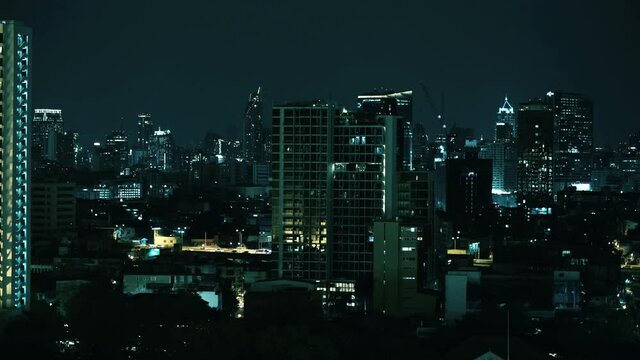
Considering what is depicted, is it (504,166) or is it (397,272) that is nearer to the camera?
(397,272)

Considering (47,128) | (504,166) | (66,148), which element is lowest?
(504,166)

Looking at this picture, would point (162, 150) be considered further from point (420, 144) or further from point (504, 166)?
point (420, 144)

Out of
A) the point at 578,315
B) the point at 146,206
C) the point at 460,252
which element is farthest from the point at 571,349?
the point at 146,206

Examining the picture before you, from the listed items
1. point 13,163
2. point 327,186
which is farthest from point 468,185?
point 13,163

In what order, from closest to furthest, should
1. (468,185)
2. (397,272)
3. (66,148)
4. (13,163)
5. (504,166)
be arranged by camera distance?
1. (13,163)
2. (397,272)
3. (468,185)
4. (66,148)
5. (504,166)

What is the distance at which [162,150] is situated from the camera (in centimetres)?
7050

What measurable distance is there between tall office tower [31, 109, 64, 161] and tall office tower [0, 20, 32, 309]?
37.5m

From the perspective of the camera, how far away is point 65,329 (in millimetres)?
13508

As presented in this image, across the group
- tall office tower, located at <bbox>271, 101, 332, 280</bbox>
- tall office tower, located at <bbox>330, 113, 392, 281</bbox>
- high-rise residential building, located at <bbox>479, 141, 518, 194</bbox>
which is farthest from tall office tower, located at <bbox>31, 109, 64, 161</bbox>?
tall office tower, located at <bbox>330, 113, 392, 281</bbox>

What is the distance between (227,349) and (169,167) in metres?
58.6

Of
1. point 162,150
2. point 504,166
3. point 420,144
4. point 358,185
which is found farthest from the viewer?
point 162,150

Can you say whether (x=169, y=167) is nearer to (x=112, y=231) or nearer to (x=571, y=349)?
(x=112, y=231)

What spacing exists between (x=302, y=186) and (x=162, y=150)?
50667 mm

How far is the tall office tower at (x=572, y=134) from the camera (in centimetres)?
6184
